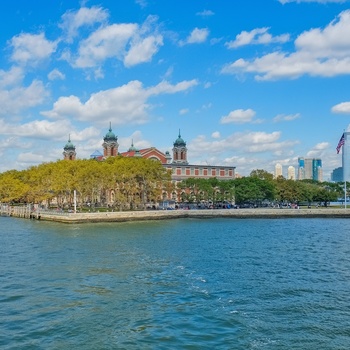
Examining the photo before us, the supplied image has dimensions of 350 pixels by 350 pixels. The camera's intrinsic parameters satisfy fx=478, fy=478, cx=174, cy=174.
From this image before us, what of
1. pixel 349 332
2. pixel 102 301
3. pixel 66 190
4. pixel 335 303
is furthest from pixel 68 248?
pixel 66 190

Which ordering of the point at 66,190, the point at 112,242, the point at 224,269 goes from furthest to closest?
the point at 66,190, the point at 112,242, the point at 224,269

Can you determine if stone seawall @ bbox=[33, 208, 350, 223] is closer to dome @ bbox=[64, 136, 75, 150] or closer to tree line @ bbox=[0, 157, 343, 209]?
tree line @ bbox=[0, 157, 343, 209]

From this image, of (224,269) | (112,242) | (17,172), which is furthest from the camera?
(17,172)

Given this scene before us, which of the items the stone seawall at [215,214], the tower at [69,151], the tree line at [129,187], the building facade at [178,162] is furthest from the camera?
the tower at [69,151]

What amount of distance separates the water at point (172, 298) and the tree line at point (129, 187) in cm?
4937

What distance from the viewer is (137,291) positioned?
26562 mm

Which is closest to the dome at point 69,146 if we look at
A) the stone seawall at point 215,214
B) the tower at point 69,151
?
the tower at point 69,151

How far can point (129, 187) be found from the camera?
97062 millimetres

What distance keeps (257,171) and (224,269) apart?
362 ft

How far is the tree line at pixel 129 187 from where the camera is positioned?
94.2m

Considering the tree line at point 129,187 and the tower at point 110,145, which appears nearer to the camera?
the tree line at point 129,187

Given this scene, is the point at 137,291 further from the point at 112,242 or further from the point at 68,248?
the point at 112,242

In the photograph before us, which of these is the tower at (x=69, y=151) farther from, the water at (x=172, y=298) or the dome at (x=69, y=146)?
the water at (x=172, y=298)

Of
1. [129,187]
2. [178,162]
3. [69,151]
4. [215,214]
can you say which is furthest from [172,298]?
[69,151]
